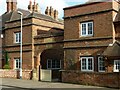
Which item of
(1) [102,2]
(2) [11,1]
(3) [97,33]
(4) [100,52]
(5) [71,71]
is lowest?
(5) [71,71]

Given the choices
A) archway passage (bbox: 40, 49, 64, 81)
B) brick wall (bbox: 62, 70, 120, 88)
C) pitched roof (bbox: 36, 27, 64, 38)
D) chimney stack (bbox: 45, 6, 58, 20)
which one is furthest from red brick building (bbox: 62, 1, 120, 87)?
chimney stack (bbox: 45, 6, 58, 20)

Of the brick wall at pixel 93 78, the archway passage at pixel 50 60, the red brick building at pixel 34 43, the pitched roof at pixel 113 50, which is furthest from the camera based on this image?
the archway passage at pixel 50 60

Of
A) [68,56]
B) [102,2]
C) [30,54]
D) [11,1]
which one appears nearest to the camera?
[102,2]

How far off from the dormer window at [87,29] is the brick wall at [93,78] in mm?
3727

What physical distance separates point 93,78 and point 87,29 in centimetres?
473

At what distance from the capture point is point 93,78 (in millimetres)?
21812

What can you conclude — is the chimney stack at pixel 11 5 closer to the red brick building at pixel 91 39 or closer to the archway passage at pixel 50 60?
the archway passage at pixel 50 60

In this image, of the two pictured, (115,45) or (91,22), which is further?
(91,22)

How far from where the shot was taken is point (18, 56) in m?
30.9

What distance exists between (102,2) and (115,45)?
4.12 m

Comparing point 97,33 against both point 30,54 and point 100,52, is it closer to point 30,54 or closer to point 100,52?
point 100,52

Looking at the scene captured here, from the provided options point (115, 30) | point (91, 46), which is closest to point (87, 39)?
point (91, 46)

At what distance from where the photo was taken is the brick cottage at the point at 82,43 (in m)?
21.7

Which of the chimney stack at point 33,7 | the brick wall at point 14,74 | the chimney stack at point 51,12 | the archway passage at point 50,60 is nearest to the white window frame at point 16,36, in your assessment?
the archway passage at point 50,60
